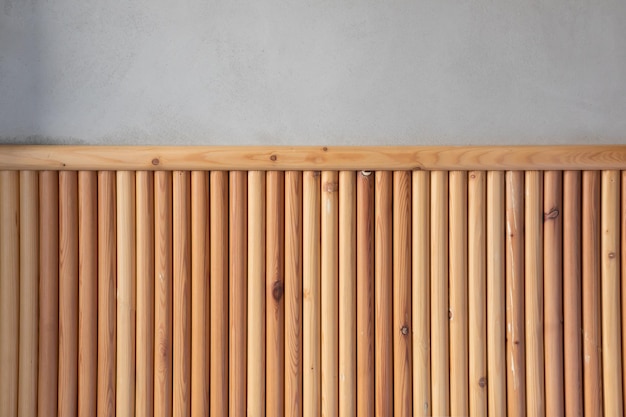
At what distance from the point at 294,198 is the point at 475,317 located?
0.31m

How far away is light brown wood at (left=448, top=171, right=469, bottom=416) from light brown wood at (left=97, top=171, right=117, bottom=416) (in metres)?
0.48

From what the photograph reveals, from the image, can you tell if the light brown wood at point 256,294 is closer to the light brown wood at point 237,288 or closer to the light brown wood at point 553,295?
the light brown wood at point 237,288

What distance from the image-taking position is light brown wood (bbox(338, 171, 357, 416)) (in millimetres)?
656

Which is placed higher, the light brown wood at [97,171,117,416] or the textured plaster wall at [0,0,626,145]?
the textured plaster wall at [0,0,626,145]

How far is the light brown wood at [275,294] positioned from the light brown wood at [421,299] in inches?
7.4

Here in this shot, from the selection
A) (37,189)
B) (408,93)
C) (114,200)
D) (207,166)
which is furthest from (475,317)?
(37,189)

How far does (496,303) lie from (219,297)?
0.39m

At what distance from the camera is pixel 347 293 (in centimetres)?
66

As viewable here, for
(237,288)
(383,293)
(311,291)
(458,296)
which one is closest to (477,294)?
(458,296)

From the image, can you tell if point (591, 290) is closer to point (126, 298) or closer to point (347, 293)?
point (347, 293)

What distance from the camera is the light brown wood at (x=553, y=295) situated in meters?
0.65

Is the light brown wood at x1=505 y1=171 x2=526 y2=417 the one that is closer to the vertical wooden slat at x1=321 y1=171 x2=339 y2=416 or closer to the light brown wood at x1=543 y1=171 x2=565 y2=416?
the light brown wood at x1=543 y1=171 x2=565 y2=416

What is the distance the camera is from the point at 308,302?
0.66m

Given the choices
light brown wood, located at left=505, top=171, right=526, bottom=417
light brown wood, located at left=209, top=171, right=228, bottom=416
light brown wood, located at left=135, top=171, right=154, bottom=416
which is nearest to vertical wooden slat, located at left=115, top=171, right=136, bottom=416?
light brown wood, located at left=135, top=171, right=154, bottom=416
